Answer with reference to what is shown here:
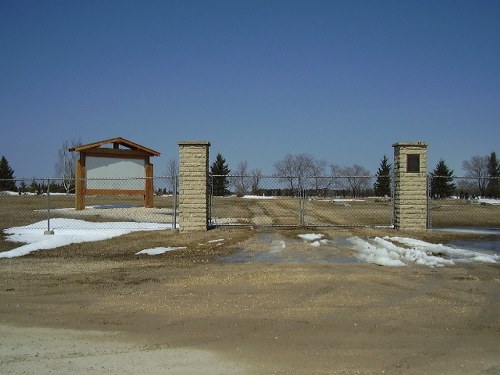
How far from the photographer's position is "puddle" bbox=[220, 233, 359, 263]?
30.6ft

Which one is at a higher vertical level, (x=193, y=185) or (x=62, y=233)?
(x=193, y=185)

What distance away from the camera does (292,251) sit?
34.2ft

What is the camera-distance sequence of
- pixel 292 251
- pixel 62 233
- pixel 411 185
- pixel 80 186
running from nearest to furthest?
pixel 292 251, pixel 62 233, pixel 411 185, pixel 80 186

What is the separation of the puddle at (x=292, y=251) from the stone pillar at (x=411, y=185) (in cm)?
281

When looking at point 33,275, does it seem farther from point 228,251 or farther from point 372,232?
point 372,232

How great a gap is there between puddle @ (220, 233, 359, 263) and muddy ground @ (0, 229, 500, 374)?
48cm

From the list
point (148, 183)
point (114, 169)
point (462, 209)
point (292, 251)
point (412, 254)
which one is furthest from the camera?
point (462, 209)

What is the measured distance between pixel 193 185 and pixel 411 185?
681 centimetres

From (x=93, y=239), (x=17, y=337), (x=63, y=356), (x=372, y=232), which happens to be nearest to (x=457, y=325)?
(x=63, y=356)

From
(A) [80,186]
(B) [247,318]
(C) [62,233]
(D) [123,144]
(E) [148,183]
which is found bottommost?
(B) [247,318]

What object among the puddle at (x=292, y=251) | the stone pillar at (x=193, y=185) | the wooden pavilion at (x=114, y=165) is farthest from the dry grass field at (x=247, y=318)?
the wooden pavilion at (x=114, y=165)

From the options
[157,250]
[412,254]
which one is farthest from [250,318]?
[157,250]

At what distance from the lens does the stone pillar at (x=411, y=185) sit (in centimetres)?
1422

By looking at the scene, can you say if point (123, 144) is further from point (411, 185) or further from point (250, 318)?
point (250, 318)
